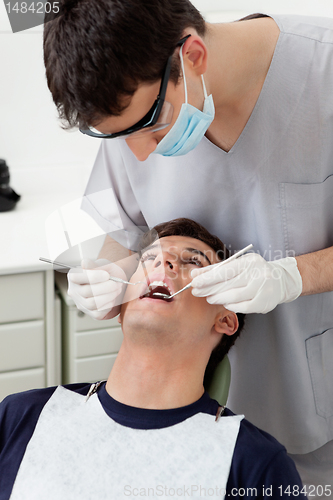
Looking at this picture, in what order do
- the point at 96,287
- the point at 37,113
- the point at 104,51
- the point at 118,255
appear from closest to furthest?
the point at 104,51 < the point at 96,287 < the point at 118,255 < the point at 37,113

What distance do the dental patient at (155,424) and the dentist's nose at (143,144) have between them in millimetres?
324

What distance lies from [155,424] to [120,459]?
0.37 feet

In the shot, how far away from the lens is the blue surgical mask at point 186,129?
1.03 m

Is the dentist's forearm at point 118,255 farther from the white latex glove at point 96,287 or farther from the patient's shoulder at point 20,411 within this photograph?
the patient's shoulder at point 20,411

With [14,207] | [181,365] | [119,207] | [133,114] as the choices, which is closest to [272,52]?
[133,114]

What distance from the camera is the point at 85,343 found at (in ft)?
7.07

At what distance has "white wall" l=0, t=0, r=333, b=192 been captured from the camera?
2424 millimetres

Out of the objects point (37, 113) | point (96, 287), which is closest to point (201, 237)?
point (96, 287)

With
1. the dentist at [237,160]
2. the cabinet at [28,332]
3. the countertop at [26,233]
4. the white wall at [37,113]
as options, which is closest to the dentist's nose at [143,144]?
the dentist at [237,160]

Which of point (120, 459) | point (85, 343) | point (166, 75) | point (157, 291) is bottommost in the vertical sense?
point (85, 343)

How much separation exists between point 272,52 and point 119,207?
602 millimetres

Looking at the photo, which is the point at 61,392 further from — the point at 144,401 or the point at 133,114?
the point at 133,114

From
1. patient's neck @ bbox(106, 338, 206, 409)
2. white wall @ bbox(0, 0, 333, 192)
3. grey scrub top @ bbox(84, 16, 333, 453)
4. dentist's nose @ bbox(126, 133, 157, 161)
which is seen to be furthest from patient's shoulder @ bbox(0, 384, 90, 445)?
white wall @ bbox(0, 0, 333, 192)

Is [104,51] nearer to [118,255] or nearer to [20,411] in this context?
[118,255]
